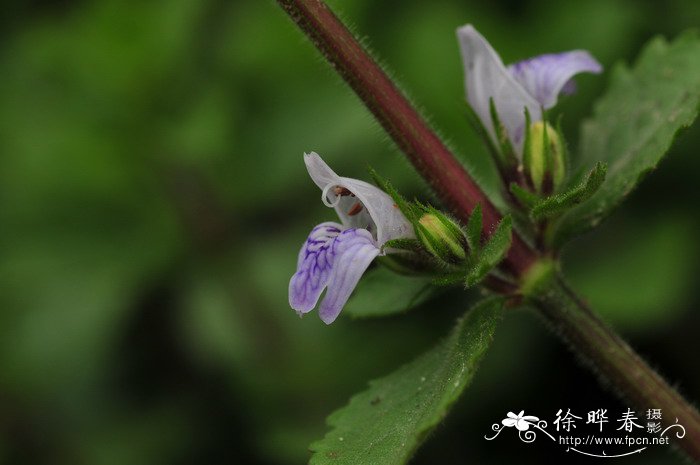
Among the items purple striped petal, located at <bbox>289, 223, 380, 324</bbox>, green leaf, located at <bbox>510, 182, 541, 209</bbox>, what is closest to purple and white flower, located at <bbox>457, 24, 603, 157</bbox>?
green leaf, located at <bbox>510, 182, 541, 209</bbox>

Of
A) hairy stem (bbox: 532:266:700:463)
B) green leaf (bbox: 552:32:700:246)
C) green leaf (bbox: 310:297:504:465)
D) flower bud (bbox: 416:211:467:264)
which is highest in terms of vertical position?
flower bud (bbox: 416:211:467:264)

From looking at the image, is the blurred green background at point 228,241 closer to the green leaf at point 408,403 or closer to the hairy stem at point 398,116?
the green leaf at point 408,403

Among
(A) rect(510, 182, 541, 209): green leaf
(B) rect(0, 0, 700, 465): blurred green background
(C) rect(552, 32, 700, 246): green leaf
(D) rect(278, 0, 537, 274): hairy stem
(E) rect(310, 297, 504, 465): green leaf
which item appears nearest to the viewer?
(E) rect(310, 297, 504, 465): green leaf

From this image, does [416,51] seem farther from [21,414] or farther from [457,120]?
[21,414]

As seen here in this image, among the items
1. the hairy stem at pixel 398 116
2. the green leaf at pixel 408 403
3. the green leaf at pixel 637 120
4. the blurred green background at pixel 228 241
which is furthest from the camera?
the blurred green background at pixel 228 241

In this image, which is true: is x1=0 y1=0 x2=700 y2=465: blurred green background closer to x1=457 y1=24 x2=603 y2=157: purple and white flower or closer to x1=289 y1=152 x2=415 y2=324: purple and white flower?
x1=457 y1=24 x2=603 y2=157: purple and white flower

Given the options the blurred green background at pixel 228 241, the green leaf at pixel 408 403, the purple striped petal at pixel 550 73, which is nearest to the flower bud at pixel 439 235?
the green leaf at pixel 408 403
